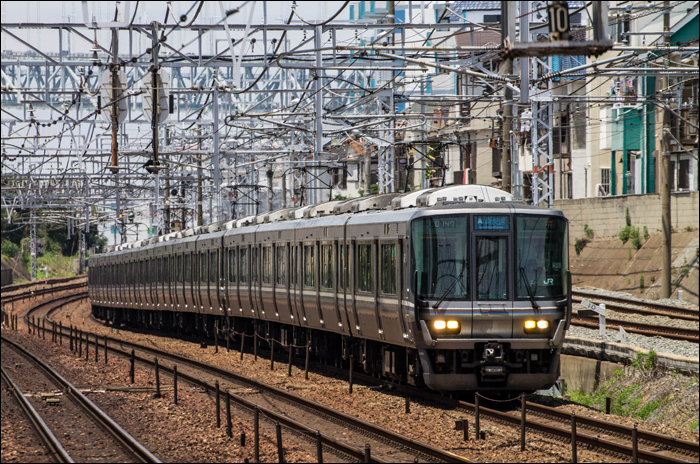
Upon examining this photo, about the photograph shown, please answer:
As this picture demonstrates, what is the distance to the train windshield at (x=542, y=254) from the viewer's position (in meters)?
13.6

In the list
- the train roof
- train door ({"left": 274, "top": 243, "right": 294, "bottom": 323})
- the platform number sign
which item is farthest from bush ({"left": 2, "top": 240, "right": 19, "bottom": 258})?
the platform number sign

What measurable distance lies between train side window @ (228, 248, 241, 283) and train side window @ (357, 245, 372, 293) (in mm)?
9140

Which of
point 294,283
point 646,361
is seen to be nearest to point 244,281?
point 294,283

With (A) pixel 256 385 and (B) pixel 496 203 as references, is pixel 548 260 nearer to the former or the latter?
(B) pixel 496 203

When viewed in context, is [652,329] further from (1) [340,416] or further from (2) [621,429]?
(2) [621,429]

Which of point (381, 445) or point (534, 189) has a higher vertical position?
point (534, 189)

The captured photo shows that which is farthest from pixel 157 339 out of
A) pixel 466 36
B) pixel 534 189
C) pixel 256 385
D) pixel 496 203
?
pixel 466 36

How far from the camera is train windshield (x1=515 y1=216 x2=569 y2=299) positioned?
44.7ft

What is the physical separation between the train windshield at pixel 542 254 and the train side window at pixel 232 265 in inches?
483

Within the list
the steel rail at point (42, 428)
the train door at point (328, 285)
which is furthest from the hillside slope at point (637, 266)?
the steel rail at point (42, 428)

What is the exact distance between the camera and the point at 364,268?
1584cm

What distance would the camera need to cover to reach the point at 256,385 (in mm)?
17156

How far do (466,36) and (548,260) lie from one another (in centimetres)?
4032

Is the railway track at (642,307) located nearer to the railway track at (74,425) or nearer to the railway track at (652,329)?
the railway track at (652,329)
